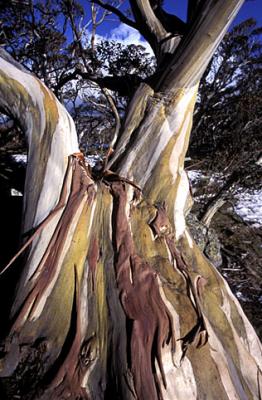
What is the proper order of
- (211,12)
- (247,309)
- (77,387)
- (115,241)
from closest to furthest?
(77,387) → (211,12) → (115,241) → (247,309)

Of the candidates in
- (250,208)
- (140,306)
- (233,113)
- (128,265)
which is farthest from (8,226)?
(250,208)

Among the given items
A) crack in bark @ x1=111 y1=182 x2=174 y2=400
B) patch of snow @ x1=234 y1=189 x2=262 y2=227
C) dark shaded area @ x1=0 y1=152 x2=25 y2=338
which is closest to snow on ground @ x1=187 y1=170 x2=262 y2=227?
patch of snow @ x1=234 y1=189 x2=262 y2=227

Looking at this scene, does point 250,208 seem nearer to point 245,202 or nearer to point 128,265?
point 245,202

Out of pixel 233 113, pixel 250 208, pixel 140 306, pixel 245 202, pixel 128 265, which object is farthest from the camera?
pixel 245 202

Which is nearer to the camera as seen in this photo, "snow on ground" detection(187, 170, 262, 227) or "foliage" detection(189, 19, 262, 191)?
"foliage" detection(189, 19, 262, 191)

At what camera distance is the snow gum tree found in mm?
1395

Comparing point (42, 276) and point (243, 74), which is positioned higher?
point (243, 74)

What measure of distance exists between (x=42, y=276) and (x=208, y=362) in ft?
2.89

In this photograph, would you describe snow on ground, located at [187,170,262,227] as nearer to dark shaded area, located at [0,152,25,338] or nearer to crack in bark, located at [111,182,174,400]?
dark shaded area, located at [0,152,25,338]

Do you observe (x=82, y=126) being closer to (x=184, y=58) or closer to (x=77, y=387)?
(x=184, y=58)

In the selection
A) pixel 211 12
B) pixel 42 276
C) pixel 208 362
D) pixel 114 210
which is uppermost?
pixel 211 12

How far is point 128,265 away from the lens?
1.63 metres

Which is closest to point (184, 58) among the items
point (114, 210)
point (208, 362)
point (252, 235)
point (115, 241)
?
point (114, 210)

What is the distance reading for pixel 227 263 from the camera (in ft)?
14.6
